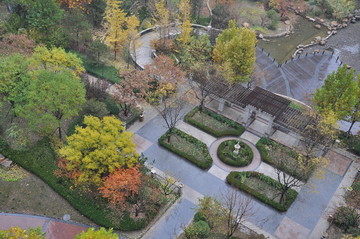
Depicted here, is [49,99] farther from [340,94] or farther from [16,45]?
[340,94]

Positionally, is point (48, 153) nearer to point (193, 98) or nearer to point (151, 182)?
point (151, 182)

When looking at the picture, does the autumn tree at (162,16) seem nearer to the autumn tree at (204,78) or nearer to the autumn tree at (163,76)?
the autumn tree at (163,76)

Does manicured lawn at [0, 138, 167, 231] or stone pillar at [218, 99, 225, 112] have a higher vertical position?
stone pillar at [218, 99, 225, 112]

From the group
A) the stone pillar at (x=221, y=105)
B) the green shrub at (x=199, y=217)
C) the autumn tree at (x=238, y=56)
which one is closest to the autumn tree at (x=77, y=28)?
the autumn tree at (x=238, y=56)

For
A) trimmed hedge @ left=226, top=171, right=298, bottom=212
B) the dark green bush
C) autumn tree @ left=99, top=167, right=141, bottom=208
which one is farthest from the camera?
the dark green bush

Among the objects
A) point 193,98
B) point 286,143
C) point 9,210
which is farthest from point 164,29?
point 9,210

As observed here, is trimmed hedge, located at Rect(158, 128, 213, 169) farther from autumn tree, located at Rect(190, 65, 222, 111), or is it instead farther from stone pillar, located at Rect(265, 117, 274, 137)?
stone pillar, located at Rect(265, 117, 274, 137)

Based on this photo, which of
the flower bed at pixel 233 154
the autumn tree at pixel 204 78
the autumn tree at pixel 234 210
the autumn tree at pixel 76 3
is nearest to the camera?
the autumn tree at pixel 234 210

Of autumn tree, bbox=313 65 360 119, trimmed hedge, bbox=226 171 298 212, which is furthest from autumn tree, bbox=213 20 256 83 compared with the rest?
trimmed hedge, bbox=226 171 298 212
